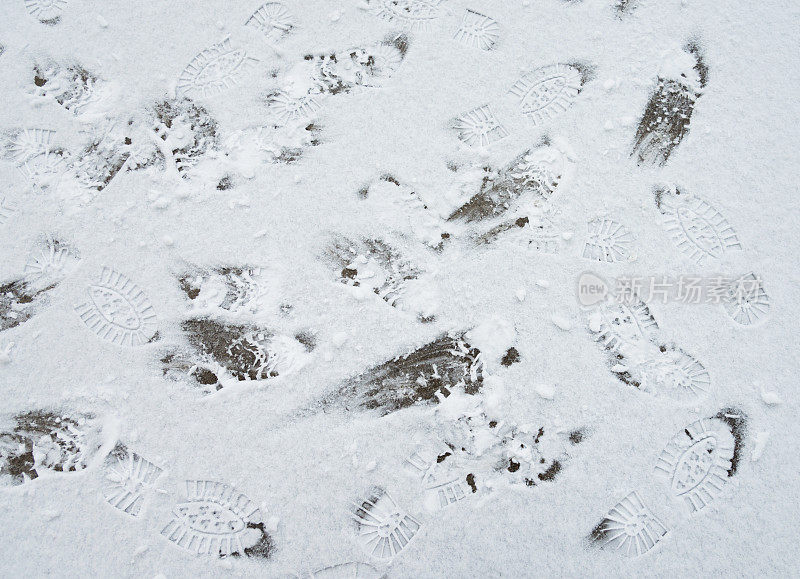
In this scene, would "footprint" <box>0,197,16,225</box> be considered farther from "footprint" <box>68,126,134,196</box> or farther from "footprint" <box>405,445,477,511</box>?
"footprint" <box>405,445,477,511</box>

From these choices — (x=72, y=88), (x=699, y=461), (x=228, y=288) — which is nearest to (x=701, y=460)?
(x=699, y=461)

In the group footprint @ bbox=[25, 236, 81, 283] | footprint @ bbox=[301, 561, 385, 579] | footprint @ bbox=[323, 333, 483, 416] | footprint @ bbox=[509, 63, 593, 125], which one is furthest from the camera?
footprint @ bbox=[509, 63, 593, 125]

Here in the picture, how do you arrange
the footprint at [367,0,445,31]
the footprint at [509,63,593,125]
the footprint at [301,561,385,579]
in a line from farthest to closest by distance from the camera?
the footprint at [367,0,445,31]
the footprint at [509,63,593,125]
the footprint at [301,561,385,579]

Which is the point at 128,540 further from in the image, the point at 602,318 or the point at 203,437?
the point at 602,318

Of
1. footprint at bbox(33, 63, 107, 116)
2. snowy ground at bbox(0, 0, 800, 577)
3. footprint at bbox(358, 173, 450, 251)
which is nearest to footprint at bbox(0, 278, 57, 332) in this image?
snowy ground at bbox(0, 0, 800, 577)

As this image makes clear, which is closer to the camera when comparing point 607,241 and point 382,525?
point 382,525

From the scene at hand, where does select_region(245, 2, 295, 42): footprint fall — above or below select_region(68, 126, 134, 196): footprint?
above

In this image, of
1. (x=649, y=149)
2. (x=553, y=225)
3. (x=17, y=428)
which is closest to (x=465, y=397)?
(x=553, y=225)

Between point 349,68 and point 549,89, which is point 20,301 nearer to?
point 349,68

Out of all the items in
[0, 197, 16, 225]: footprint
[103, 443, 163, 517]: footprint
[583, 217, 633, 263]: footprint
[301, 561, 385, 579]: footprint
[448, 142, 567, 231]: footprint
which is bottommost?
[301, 561, 385, 579]: footprint
